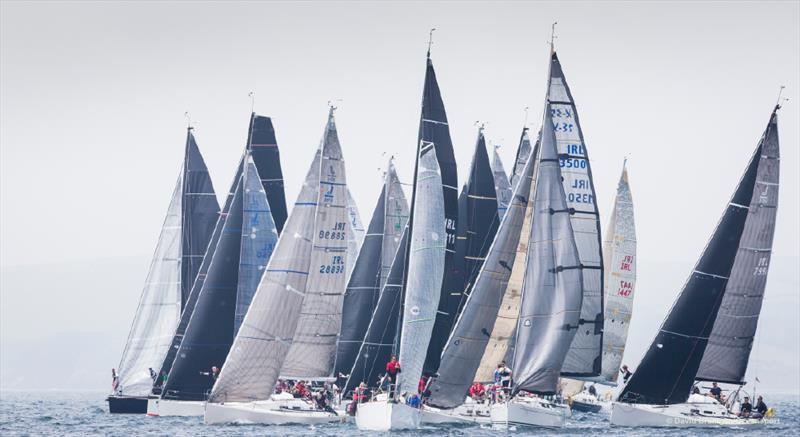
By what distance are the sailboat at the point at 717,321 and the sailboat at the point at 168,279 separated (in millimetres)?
19759

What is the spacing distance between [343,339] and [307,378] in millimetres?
3996

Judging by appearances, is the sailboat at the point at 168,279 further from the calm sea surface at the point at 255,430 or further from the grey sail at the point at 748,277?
the grey sail at the point at 748,277

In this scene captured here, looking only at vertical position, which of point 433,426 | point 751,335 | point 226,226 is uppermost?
point 226,226

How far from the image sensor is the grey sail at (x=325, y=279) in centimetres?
5266

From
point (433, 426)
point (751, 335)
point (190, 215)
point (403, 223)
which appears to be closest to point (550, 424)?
point (433, 426)

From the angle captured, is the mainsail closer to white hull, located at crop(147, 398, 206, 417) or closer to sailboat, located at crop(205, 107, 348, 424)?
white hull, located at crop(147, 398, 206, 417)

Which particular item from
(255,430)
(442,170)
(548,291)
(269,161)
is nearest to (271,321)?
(255,430)

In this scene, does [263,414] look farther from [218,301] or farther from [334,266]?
[218,301]

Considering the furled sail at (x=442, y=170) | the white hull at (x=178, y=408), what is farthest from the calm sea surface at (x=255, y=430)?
the furled sail at (x=442, y=170)

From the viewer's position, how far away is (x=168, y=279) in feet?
203

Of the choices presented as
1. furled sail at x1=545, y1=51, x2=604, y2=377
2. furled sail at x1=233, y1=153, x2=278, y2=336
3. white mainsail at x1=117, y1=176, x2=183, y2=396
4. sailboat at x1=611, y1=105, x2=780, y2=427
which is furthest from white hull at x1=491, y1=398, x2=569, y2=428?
white mainsail at x1=117, y1=176, x2=183, y2=396

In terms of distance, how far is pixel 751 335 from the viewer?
5341cm

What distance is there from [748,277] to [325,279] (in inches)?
614

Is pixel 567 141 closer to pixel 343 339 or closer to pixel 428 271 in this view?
pixel 428 271
